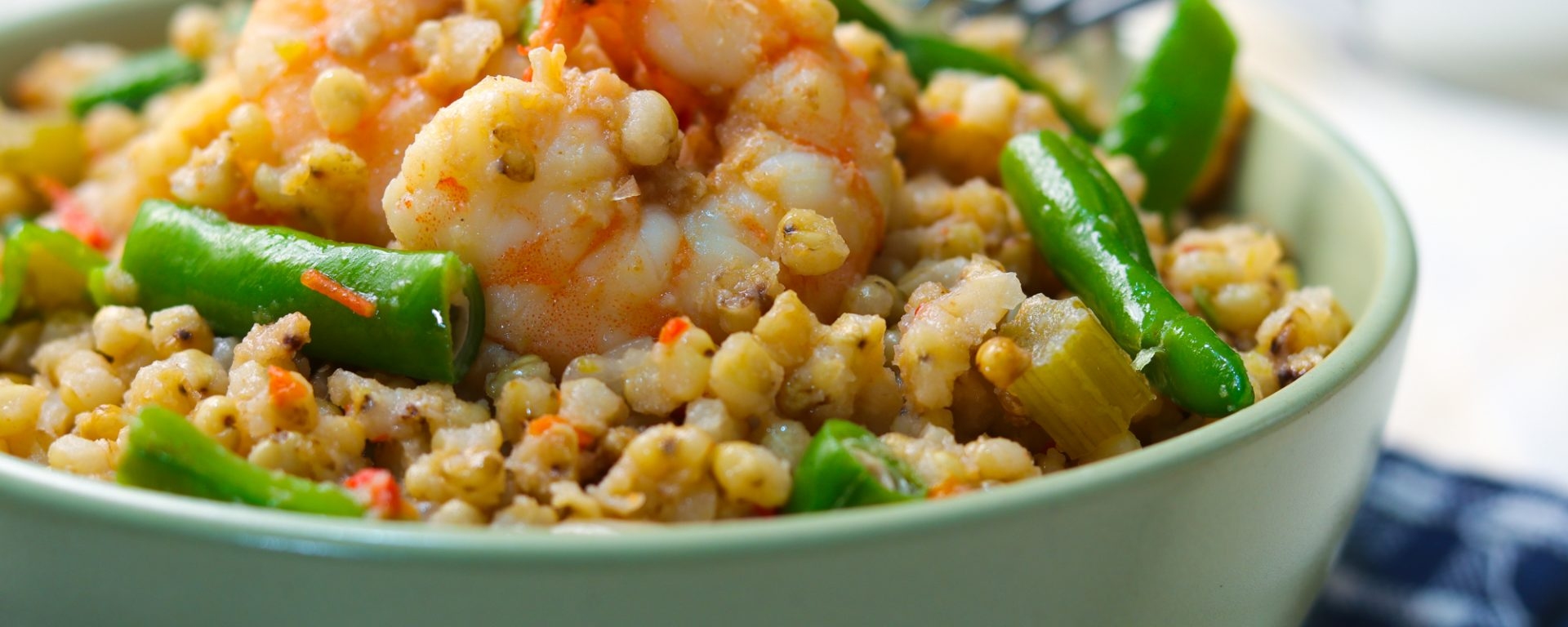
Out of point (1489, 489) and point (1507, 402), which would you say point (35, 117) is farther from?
point (1507, 402)

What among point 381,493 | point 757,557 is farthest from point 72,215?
point 757,557

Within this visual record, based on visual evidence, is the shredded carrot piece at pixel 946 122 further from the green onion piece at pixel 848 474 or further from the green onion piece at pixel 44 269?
the green onion piece at pixel 44 269

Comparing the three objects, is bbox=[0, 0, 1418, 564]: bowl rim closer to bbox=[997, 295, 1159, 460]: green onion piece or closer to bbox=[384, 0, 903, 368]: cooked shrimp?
bbox=[997, 295, 1159, 460]: green onion piece

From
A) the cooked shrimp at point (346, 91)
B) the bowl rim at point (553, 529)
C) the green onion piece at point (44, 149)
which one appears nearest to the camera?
the bowl rim at point (553, 529)

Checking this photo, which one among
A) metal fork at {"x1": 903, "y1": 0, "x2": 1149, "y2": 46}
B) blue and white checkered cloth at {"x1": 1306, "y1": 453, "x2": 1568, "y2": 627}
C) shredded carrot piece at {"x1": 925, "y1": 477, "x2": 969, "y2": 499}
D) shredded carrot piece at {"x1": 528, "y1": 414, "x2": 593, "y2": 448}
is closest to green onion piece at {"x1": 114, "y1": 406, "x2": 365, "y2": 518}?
shredded carrot piece at {"x1": 528, "y1": 414, "x2": 593, "y2": 448}

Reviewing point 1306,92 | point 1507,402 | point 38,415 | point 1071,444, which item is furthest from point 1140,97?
point 1306,92

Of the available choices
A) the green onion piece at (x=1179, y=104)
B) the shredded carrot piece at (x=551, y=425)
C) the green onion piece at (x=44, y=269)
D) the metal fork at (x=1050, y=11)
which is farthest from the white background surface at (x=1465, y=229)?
the shredded carrot piece at (x=551, y=425)
